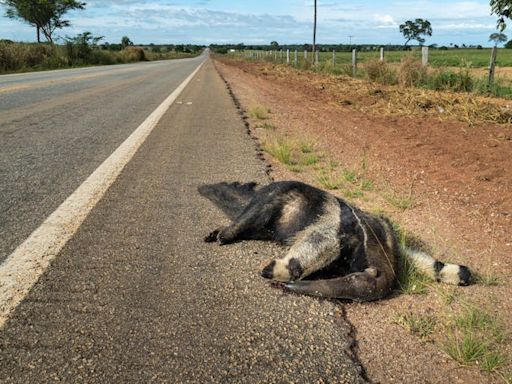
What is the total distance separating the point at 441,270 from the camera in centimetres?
296

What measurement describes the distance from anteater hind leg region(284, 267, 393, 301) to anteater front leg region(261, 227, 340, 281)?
0.12 metres

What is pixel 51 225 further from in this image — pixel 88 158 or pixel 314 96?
pixel 314 96

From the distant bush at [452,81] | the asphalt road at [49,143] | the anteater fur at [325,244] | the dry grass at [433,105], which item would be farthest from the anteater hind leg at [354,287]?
the distant bush at [452,81]

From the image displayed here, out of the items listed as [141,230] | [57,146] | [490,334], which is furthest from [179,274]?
[57,146]

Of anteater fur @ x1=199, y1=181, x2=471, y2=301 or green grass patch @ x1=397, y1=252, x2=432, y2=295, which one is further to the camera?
green grass patch @ x1=397, y1=252, x2=432, y2=295

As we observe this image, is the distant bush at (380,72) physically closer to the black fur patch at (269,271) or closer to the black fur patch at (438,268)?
the black fur patch at (438,268)

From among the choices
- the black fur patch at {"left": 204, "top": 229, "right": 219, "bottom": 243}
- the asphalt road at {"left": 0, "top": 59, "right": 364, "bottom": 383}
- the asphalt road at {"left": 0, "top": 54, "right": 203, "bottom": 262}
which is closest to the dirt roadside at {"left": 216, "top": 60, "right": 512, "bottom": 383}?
the asphalt road at {"left": 0, "top": 59, "right": 364, "bottom": 383}

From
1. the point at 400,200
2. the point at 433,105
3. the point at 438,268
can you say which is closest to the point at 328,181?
the point at 400,200

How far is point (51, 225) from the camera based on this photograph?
3.42 m

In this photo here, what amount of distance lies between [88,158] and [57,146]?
2.94 ft

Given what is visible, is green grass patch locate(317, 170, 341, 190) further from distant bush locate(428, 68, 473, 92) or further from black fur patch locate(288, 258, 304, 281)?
distant bush locate(428, 68, 473, 92)

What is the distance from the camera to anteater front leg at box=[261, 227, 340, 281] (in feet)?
9.20

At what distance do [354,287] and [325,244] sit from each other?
0.36 meters

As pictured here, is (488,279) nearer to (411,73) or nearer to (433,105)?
(433,105)
